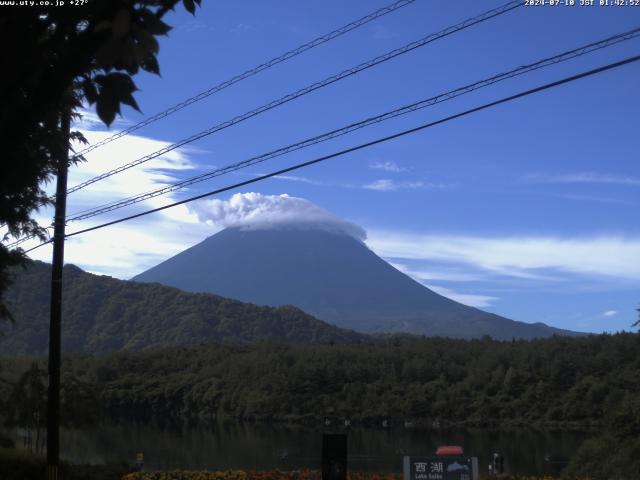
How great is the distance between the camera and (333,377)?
3610 inches

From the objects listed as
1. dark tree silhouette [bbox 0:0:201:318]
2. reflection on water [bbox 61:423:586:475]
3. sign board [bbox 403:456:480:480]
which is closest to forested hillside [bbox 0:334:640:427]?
reflection on water [bbox 61:423:586:475]

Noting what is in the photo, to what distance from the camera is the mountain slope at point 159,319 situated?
15738cm

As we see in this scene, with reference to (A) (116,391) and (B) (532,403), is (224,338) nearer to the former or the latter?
(A) (116,391)

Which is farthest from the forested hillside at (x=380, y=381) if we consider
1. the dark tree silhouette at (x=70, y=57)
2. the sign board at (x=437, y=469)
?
the dark tree silhouette at (x=70, y=57)

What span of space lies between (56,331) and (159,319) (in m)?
153

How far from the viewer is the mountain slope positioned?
157 metres

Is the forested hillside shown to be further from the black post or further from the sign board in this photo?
the sign board

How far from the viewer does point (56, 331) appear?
15.0m

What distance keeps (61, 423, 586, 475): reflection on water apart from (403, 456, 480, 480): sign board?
74.9ft

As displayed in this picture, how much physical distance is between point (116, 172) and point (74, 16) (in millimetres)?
13161

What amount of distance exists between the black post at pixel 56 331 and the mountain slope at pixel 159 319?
137280mm

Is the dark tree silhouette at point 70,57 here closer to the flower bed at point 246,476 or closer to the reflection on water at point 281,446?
the flower bed at point 246,476

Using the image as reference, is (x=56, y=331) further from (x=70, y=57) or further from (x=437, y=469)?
(x=70, y=57)

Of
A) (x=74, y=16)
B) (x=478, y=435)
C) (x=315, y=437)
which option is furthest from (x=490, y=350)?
(x=74, y=16)
